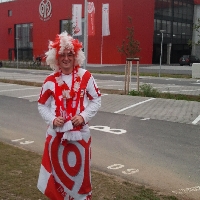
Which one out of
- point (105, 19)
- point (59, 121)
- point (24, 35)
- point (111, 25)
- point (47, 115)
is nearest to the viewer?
point (59, 121)

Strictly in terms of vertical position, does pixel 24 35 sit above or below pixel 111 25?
below

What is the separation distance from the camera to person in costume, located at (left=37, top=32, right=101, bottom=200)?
10.8 feet

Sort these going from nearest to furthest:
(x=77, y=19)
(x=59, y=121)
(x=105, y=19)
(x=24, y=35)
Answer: (x=59, y=121)
(x=77, y=19)
(x=105, y=19)
(x=24, y=35)

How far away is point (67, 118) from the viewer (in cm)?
328

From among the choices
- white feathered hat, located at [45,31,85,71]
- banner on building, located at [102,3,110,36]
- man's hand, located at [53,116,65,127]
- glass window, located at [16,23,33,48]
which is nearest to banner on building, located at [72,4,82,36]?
banner on building, located at [102,3,110,36]

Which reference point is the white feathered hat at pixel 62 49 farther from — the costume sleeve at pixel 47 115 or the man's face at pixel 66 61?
the costume sleeve at pixel 47 115

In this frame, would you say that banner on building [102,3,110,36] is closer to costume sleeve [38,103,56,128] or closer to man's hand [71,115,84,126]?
costume sleeve [38,103,56,128]

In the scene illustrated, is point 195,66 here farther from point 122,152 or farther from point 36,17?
point 36,17

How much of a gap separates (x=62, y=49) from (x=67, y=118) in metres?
0.68

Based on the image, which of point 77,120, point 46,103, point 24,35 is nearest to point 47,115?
point 46,103

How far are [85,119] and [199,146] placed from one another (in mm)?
4239

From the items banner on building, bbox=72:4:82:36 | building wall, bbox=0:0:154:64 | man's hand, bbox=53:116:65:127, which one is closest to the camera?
man's hand, bbox=53:116:65:127

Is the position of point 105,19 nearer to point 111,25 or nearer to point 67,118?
point 111,25

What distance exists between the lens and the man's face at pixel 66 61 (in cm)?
337
